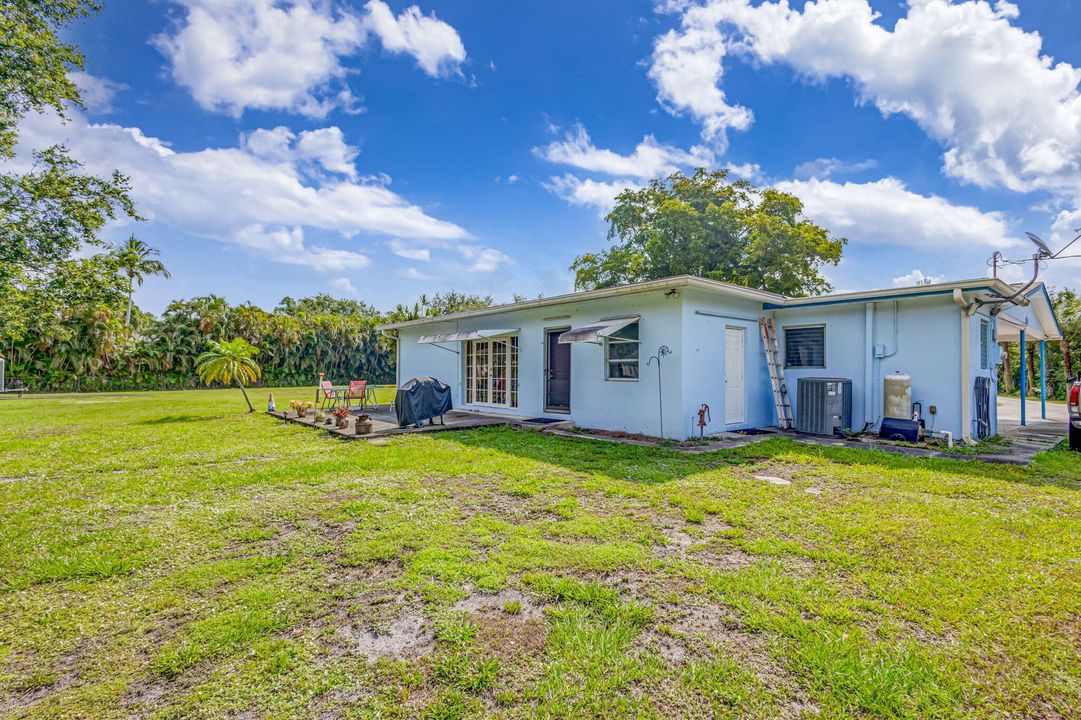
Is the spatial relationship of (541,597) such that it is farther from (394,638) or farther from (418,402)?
(418,402)

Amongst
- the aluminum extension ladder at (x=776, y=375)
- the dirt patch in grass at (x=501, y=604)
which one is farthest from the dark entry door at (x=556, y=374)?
the dirt patch in grass at (x=501, y=604)

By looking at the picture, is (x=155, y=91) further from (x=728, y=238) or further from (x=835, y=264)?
(x=835, y=264)

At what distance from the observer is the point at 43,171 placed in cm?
950

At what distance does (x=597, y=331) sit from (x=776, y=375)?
13.6 feet

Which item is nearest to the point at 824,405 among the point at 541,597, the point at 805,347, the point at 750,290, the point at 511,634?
the point at 805,347

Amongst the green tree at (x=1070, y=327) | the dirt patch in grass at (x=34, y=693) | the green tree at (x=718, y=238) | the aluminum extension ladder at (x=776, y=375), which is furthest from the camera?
the green tree at (x=718, y=238)

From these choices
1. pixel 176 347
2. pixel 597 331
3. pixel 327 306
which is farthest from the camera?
pixel 327 306

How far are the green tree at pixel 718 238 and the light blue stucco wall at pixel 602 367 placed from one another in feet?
40.1

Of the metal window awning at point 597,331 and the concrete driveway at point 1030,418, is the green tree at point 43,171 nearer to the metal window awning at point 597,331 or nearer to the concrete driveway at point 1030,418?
the metal window awning at point 597,331

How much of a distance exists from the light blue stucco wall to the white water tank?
381cm

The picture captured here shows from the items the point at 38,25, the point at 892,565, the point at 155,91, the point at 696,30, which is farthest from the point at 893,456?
the point at 155,91

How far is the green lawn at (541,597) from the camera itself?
1997 millimetres

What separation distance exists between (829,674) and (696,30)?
39.1 ft

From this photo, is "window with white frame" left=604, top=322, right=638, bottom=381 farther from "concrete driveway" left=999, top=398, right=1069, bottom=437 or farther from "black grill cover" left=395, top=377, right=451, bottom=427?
"concrete driveway" left=999, top=398, right=1069, bottom=437
